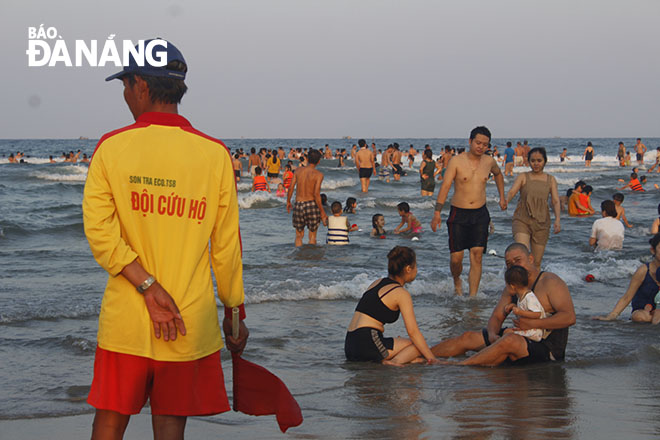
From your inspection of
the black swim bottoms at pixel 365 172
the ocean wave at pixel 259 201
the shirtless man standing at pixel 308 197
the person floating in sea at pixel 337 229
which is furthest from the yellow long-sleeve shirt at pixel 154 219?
the black swim bottoms at pixel 365 172

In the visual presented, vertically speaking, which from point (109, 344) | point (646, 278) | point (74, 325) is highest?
point (109, 344)

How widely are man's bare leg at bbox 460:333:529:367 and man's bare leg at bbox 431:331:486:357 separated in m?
0.33

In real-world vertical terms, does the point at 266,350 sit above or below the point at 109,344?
below

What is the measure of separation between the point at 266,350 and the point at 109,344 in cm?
367

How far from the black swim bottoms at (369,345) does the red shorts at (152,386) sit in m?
2.96

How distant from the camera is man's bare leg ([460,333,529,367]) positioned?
16.8 feet

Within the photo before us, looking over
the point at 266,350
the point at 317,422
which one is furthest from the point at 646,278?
the point at 317,422

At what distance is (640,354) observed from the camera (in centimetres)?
547

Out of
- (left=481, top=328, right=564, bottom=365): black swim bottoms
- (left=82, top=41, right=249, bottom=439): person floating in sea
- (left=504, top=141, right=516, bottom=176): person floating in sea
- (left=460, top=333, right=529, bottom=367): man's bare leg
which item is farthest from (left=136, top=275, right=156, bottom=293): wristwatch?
(left=504, top=141, right=516, bottom=176): person floating in sea

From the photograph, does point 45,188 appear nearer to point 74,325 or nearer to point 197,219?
point 74,325

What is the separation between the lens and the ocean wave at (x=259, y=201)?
2128 centimetres

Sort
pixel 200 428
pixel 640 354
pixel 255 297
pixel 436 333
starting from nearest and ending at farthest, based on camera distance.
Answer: pixel 200 428 → pixel 640 354 → pixel 436 333 → pixel 255 297

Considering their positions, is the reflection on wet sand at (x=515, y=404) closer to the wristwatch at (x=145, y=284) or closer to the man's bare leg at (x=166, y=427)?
the man's bare leg at (x=166, y=427)

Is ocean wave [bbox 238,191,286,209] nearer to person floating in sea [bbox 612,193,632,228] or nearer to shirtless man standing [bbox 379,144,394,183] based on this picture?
shirtless man standing [bbox 379,144,394,183]
